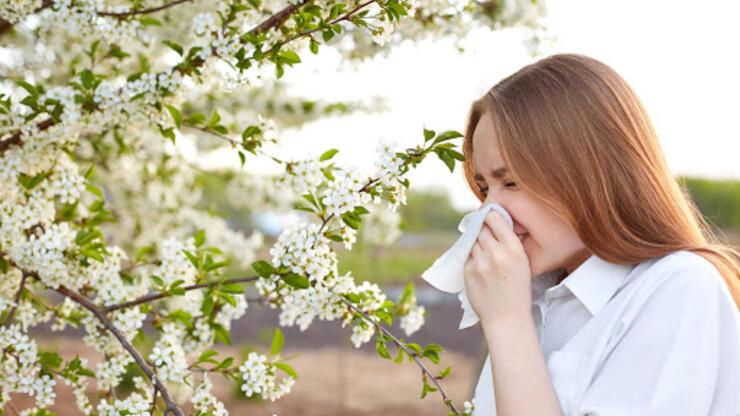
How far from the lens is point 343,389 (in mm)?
6945

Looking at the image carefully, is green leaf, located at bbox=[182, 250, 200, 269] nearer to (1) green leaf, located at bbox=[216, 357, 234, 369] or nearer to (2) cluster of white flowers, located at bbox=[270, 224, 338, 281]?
(1) green leaf, located at bbox=[216, 357, 234, 369]

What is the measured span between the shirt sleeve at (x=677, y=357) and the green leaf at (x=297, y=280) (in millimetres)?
599

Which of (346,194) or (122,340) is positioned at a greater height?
(122,340)

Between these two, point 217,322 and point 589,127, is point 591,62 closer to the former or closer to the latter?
point 589,127

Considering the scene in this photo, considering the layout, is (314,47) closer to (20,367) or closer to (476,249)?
(476,249)

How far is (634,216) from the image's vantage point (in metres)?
1.54

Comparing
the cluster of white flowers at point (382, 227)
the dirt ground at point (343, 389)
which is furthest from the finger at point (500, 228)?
the dirt ground at point (343, 389)

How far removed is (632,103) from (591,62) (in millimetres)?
124

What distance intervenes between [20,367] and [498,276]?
3.85 ft

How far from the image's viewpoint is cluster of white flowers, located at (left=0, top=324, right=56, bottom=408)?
6.15 feet

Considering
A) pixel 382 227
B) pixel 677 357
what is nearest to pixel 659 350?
pixel 677 357

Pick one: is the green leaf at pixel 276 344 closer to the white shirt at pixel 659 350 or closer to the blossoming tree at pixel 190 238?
the blossoming tree at pixel 190 238

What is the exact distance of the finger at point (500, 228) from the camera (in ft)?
4.99

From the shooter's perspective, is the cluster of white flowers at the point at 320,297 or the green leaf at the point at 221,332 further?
the green leaf at the point at 221,332
